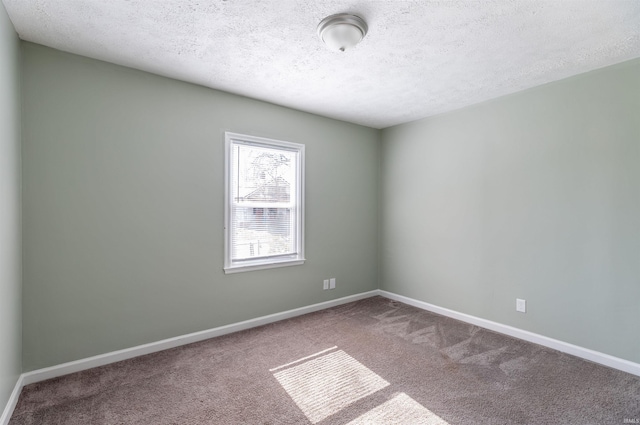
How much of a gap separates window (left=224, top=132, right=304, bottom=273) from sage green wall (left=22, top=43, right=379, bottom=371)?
11cm

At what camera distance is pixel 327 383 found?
2.29 metres

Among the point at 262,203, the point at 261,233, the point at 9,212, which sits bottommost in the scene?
the point at 261,233

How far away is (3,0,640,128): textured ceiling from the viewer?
72.7 inches

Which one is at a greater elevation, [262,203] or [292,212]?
[262,203]

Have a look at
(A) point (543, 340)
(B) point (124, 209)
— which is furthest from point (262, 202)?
(A) point (543, 340)

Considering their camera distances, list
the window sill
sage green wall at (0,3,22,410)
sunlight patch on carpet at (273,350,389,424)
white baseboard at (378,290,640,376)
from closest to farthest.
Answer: sage green wall at (0,3,22,410) → sunlight patch on carpet at (273,350,389,424) → white baseboard at (378,290,640,376) → the window sill

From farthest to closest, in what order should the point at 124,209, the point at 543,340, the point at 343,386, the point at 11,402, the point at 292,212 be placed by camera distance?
1. the point at 292,212
2. the point at 543,340
3. the point at 124,209
4. the point at 343,386
5. the point at 11,402

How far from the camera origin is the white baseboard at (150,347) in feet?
7.52

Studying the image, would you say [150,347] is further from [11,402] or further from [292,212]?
[292,212]

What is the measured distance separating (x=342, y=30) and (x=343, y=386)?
2.54m

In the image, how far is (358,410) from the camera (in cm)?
198

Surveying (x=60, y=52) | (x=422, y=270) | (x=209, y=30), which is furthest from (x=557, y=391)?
(x=60, y=52)

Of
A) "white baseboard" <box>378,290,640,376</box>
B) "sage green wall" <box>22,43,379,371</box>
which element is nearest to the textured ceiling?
"sage green wall" <box>22,43,379,371</box>

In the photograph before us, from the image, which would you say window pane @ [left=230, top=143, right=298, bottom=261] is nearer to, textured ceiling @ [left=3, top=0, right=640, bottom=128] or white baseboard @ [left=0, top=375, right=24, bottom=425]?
textured ceiling @ [left=3, top=0, right=640, bottom=128]
